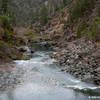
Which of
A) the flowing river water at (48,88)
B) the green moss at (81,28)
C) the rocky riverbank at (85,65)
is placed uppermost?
the green moss at (81,28)

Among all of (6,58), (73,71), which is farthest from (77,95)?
(6,58)

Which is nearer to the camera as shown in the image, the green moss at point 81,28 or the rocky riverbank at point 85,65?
the rocky riverbank at point 85,65

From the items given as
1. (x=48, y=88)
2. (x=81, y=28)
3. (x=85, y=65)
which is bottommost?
(x=48, y=88)

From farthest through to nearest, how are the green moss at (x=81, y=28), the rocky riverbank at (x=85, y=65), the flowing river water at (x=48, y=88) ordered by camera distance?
the green moss at (x=81, y=28) < the rocky riverbank at (x=85, y=65) < the flowing river water at (x=48, y=88)

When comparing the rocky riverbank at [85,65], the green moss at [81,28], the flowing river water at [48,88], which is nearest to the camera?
the flowing river water at [48,88]

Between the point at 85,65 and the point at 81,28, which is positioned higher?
the point at 81,28

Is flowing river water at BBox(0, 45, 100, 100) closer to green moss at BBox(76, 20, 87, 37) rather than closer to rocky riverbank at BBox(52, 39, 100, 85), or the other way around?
rocky riverbank at BBox(52, 39, 100, 85)

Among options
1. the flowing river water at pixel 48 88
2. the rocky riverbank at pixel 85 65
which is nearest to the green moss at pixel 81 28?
the rocky riverbank at pixel 85 65

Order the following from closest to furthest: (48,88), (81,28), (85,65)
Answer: (48,88) → (85,65) → (81,28)

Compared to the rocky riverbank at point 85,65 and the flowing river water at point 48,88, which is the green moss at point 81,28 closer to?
the rocky riverbank at point 85,65

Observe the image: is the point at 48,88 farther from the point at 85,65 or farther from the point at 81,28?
the point at 81,28

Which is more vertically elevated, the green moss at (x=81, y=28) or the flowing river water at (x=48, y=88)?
the green moss at (x=81, y=28)

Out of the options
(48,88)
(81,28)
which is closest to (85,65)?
(48,88)

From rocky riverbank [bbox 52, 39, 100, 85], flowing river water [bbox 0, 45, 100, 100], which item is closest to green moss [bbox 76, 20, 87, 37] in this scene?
rocky riverbank [bbox 52, 39, 100, 85]
